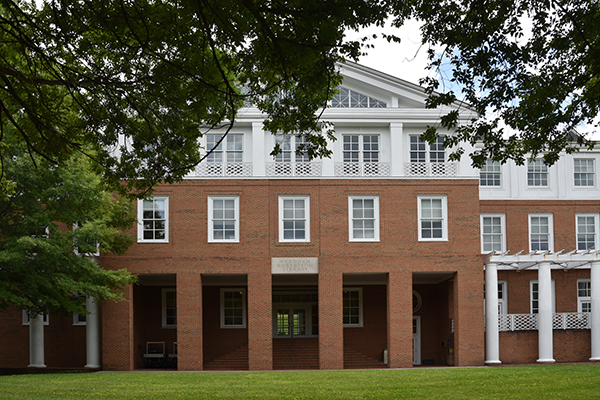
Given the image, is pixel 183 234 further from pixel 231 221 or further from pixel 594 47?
pixel 594 47

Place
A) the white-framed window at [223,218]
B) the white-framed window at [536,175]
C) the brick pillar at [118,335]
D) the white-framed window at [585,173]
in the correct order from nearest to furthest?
1. the brick pillar at [118,335]
2. the white-framed window at [223,218]
3. the white-framed window at [536,175]
4. the white-framed window at [585,173]

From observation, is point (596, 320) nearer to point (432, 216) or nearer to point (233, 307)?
point (432, 216)

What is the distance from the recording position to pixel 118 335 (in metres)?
29.9

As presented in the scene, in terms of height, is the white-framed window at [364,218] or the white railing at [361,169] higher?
the white railing at [361,169]

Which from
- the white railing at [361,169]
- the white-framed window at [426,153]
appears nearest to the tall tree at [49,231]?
the white railing at [361,169]

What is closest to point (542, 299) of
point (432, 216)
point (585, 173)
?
point (432, 216)

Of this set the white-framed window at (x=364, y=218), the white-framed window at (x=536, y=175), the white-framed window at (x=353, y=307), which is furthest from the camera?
the white-framed window at (x=536, y=175)

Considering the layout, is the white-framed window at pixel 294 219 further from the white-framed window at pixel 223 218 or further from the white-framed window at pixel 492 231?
the white-framed window at pixel 492 231

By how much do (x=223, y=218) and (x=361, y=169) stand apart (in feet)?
20.2

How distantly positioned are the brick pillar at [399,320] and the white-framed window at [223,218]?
6832 mm

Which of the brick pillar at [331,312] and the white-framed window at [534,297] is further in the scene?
the white-framed window at [534,297]

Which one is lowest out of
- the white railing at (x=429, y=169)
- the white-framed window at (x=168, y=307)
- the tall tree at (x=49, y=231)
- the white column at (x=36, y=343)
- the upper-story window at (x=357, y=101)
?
the white column at (x=36, y=343)

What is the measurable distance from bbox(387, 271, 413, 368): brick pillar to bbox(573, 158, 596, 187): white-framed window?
38.7 feet

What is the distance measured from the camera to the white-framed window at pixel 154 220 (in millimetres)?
30438
